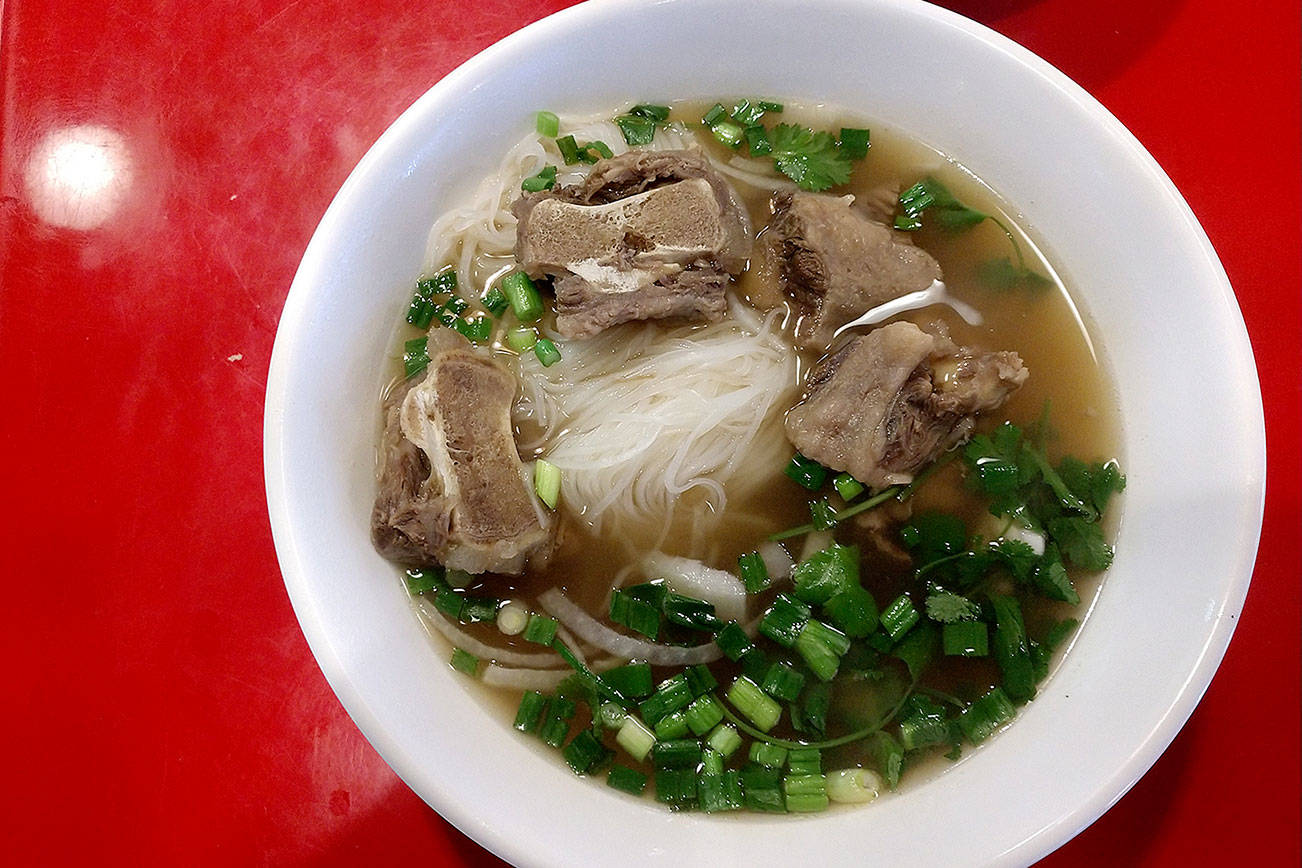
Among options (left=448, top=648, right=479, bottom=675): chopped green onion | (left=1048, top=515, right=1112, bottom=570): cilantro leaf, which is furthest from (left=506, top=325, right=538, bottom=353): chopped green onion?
(left=1048, top=515, right=1112, bottom=570): cilantro leaf

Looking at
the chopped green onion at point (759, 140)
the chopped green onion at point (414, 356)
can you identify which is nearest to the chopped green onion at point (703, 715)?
the chopped green onion at point (414, 356)

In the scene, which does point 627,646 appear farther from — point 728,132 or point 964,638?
point 728,132

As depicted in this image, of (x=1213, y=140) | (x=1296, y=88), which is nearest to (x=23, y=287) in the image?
(x=1213, y=140)

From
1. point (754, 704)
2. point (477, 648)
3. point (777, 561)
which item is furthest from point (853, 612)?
point (477, 648)

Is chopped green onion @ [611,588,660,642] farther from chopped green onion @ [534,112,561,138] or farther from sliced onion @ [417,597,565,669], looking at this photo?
chopped green onion @ [534,112,561,138]

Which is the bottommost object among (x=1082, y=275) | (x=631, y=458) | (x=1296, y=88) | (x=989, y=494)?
(x=631, y=458)

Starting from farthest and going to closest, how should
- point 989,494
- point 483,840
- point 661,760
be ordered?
point 989,494 < point 661,760 < point 483,840

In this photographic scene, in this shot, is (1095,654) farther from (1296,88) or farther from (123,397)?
(123,397)
